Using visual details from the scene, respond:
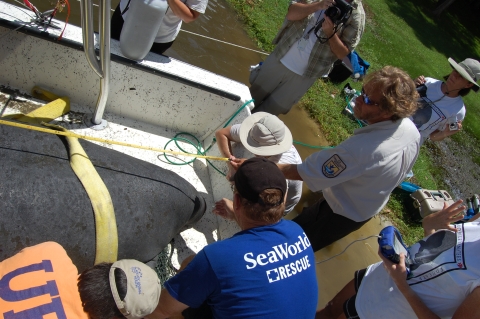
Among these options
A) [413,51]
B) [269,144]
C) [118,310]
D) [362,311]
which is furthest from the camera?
[413,51]

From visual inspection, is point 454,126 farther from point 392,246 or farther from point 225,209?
point 225,209

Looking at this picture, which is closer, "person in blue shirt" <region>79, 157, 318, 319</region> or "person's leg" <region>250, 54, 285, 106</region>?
"person in blue shirt" <region>79, 157, 318, 319</region>

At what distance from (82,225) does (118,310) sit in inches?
18.3

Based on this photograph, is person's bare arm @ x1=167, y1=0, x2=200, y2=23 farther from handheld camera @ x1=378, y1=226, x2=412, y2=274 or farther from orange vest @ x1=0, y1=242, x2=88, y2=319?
handheld camera @ x1=378, y1=226, x2=412, y2=274

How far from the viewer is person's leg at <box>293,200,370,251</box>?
2852 mm

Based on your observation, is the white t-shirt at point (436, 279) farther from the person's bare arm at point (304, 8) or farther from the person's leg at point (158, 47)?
the person's leg at point (158, 47)

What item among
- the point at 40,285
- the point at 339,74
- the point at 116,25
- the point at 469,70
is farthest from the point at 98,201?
the point at 339,74

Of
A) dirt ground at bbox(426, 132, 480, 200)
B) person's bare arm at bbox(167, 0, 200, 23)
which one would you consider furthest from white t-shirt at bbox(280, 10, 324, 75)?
dirt ground at bbox(426, 132, 480, 200)

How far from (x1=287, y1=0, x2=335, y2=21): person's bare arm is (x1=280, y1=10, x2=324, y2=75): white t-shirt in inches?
5.7

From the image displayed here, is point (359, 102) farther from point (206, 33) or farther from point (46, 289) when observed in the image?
point (206, 33)

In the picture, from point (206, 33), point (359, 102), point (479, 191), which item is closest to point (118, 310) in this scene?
point (359, 102)

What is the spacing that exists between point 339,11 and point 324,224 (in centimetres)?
184

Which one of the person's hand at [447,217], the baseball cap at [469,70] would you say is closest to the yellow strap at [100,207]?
the person's hand at [447,217]

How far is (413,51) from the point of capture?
9.80m
